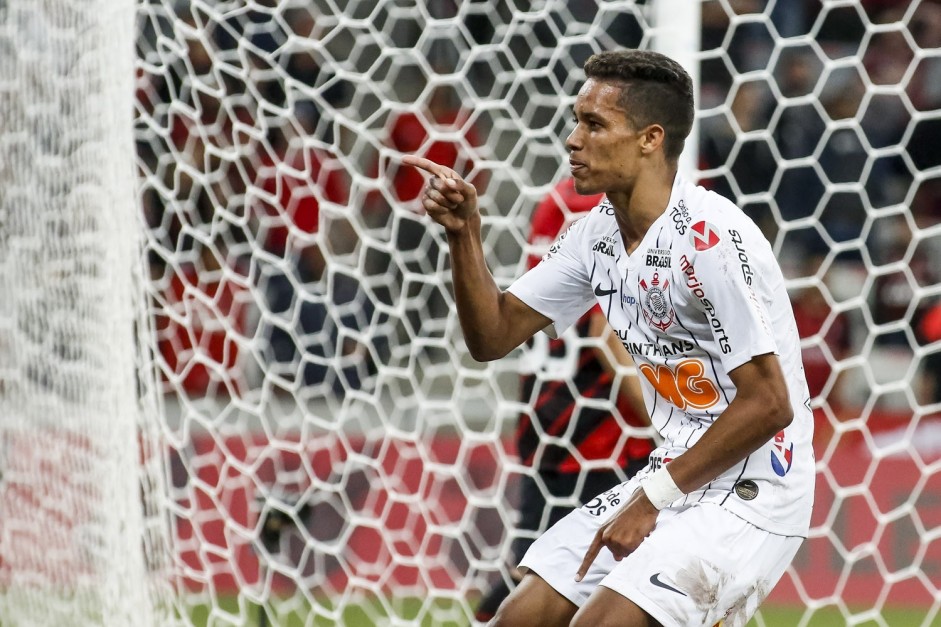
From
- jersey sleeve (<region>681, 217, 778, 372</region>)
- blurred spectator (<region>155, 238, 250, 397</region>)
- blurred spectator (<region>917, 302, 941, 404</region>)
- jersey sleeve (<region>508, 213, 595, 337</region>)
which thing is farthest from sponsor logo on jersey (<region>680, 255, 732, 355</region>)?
blurred spectator (<region>917, 302, 941, 404</region>)

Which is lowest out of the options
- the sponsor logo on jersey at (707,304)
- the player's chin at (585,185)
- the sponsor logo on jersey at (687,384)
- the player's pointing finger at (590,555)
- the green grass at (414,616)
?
the green grass at (414,616)

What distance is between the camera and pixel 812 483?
2.39 m

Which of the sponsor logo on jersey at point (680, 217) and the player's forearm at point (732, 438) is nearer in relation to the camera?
the player's forearm at point (732, 438)

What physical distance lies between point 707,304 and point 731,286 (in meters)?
0.06

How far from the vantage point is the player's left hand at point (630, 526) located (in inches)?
87.8

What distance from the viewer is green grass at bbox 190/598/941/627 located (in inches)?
168

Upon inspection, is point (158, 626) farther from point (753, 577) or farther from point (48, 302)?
point (753, 577)

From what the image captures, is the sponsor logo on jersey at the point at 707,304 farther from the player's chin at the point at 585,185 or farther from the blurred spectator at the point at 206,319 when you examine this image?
the blurred spectator at the point at 206,319

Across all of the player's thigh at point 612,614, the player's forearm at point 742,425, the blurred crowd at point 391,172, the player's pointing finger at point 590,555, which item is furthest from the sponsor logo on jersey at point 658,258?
the blurred crowd at point 391,172

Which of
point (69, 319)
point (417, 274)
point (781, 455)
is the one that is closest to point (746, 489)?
point (781, 455)

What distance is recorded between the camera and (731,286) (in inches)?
88.2

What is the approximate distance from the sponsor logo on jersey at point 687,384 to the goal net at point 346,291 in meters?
0.87

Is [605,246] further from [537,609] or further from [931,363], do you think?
[931,363]

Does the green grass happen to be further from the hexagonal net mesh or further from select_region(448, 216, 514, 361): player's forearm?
select_region(448, 216, 514, 361): player's forearm
